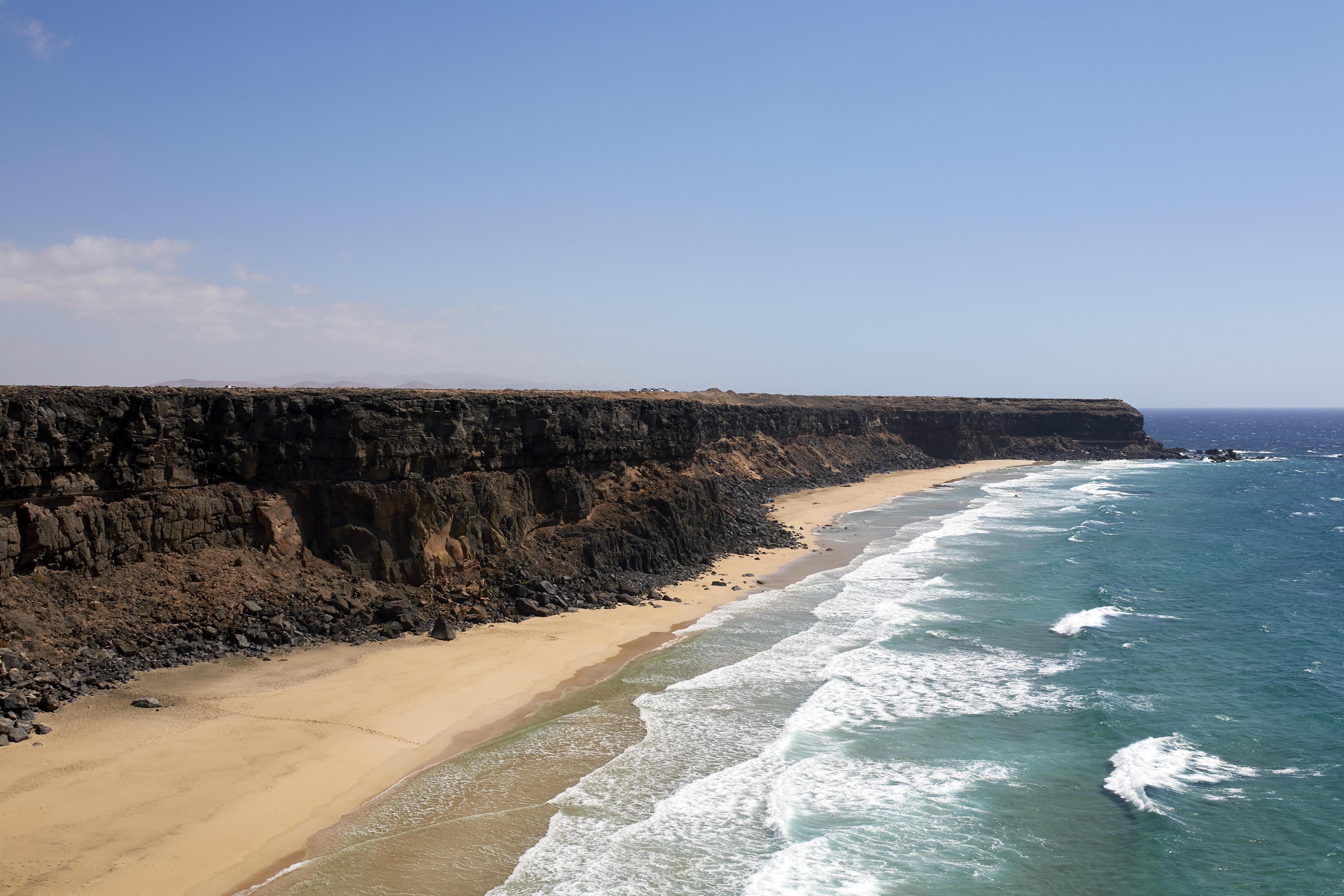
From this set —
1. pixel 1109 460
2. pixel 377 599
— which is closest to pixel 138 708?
pixel 377 599

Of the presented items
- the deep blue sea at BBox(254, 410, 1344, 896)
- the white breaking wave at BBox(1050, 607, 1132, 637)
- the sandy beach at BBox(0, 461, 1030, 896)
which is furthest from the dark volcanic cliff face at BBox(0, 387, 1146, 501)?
the white breaking wave at BBox(1050, 607, 1132, 637)

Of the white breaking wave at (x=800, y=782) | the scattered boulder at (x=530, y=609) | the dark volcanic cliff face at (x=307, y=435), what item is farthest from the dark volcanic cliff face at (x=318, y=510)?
the white breaking wave at (x=800, y=782)

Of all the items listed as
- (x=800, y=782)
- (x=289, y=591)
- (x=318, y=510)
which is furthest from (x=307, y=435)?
(x=800, y=782)

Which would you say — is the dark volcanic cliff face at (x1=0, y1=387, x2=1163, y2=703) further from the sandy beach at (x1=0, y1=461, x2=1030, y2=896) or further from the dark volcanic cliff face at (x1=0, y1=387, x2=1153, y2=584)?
the sandy beach at (x1=0, y1=461, x2=1030, y2=896)

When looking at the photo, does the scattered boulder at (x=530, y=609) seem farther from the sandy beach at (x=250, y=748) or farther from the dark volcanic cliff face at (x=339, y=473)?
the dark volcanic cliff face at (x=339, y=473)

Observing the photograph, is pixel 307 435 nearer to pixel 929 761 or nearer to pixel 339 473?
pixel 339 473
